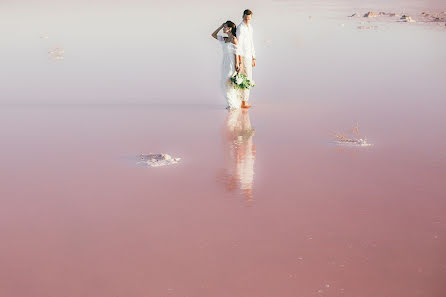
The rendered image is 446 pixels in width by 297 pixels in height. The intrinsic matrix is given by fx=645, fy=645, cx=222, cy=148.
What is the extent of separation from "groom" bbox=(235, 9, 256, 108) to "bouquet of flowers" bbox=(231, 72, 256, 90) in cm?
9

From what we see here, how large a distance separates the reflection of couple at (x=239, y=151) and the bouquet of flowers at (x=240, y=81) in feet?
1.59

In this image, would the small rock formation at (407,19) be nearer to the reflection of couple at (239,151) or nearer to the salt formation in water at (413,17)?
the salt formation in water at (413,17)

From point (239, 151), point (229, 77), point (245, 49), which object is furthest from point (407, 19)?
point (239, 151)

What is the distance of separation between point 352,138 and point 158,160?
289 cm

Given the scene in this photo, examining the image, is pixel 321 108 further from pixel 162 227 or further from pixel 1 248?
pixel 1 248

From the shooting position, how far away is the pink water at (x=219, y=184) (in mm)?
5137

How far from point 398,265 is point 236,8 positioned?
1463 inches

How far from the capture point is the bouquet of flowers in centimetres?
1173

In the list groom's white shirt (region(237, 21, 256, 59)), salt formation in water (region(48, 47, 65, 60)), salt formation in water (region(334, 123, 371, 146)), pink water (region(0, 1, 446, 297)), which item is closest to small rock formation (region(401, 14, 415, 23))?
pink water (region(0, 1, 446, 297))

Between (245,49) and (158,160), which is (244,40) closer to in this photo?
(245,49)

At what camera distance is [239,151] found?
8703 millimetres

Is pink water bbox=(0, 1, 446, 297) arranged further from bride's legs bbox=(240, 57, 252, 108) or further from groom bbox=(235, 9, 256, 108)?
groom bbox=(235, 9, 256, 108)

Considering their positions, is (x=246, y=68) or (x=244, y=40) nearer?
(x=244, y=40)

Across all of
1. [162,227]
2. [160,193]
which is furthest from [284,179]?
[162,227]
